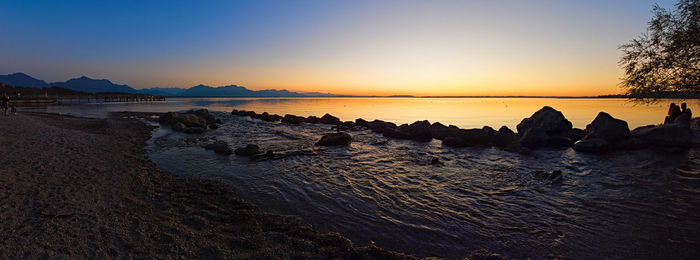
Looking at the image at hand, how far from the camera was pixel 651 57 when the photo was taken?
16453 millimetres

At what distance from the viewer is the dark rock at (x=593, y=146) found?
49.8ft

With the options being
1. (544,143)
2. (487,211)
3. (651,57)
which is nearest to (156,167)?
(487,211)

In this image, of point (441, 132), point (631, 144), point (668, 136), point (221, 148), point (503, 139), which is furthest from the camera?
point (441, 132)

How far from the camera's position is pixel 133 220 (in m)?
6.18

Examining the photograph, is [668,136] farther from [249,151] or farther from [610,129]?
[249,151]

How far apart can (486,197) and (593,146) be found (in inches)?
449

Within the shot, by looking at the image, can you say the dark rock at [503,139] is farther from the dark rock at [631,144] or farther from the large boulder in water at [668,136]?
the large boulder in water at [668,136]

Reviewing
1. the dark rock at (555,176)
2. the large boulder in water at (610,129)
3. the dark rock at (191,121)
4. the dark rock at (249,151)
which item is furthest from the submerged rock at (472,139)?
the dark rock at (191,121)

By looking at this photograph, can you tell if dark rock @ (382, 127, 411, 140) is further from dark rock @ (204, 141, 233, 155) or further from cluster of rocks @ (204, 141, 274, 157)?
dark rock @ (204, 141, 233, 155)

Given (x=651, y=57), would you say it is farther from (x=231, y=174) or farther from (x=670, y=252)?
(x=231, y=174)

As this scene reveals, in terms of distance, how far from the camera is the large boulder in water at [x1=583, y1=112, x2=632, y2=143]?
15.8 m

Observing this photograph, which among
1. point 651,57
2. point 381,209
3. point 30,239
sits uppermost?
point 651,57

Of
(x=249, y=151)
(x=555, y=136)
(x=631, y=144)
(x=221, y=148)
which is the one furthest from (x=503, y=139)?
(x=221, y=148)

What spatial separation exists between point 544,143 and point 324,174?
15.3 m
